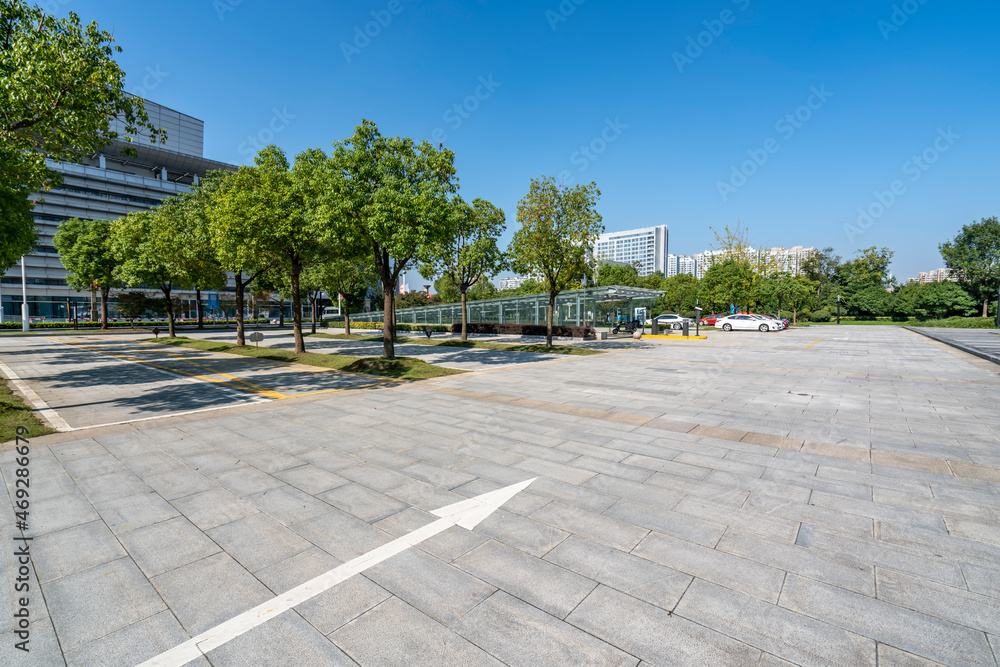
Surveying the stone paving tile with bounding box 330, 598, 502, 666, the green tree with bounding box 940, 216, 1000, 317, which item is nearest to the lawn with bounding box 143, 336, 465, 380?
the stone paving tile with bounding box 330, 598, 502, 666

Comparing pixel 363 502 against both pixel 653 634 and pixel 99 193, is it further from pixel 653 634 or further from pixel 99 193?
pixel 99 193

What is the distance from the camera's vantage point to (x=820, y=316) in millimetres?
65875

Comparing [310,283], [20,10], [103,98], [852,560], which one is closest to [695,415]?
[852,560]

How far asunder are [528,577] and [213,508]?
3.69 m

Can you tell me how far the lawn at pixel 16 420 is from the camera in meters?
7.28

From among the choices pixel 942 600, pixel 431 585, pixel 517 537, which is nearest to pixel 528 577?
pixel 517 537

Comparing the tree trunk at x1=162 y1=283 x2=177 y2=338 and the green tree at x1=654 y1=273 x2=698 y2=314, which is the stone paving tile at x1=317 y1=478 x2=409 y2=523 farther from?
the green tree at x1=654 y1=273 x2=698 y2=314

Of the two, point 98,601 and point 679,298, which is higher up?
point 679,298

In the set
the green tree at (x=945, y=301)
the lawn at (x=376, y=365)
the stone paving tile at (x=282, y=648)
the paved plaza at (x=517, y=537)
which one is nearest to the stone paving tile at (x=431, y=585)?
the paved plaza at (x=517, y=537)

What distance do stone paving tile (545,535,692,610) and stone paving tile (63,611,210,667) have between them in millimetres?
2698

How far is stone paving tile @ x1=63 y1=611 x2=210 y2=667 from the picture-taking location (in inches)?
102

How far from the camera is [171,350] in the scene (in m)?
23.6

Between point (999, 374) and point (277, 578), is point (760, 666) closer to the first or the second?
point (277, 578)

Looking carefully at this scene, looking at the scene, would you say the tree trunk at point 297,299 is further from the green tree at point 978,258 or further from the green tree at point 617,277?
the green tree at point 978,258
